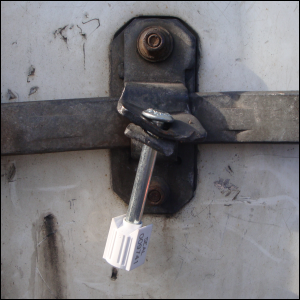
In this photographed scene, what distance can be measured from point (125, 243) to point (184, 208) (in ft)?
0.68

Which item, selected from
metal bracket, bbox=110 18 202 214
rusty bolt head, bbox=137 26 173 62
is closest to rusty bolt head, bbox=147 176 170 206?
metal bracket, bbox=110 18 202 214

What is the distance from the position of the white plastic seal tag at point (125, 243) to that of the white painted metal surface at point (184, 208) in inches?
6.0

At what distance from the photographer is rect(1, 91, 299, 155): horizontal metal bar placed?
554 millimetres

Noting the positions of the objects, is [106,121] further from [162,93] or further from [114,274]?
[114,274]

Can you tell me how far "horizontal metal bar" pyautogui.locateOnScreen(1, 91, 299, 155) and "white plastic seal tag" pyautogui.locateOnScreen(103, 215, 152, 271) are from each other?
17 cm

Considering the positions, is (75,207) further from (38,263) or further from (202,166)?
(202,166)

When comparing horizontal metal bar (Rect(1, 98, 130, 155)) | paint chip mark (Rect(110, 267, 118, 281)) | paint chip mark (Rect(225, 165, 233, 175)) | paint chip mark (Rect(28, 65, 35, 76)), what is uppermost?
paint chip mark (Rect(28, 65, 35, 76))

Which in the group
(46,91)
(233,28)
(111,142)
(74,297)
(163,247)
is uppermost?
(233,28)

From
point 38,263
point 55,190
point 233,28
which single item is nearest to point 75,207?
point 55,190

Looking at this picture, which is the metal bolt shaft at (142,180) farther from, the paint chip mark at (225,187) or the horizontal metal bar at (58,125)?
the paint chip mark at (225,187)

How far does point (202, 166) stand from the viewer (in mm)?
646

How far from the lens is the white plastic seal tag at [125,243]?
0.50 metres

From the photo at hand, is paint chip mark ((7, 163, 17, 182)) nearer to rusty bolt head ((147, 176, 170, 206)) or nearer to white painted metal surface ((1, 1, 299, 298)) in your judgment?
white painted metal surface ((1, 1, 299, 298))

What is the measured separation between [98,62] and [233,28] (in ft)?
1.01
